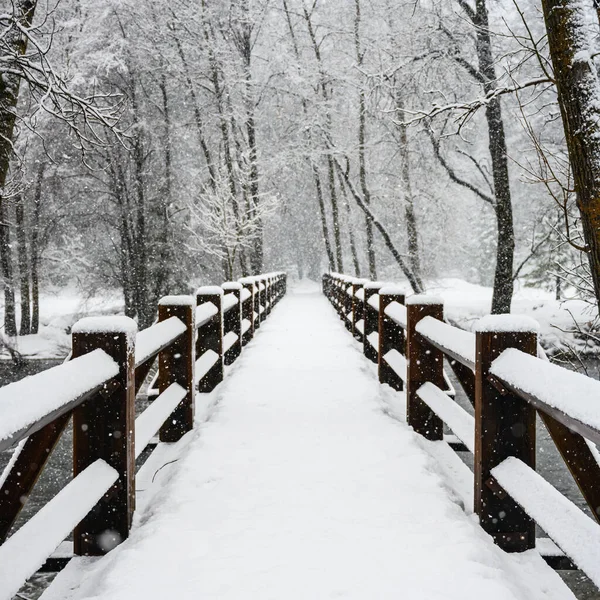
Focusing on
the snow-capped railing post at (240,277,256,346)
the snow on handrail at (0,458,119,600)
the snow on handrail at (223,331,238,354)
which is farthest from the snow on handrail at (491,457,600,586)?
the snow-capped railing post at (240,277,256,346)

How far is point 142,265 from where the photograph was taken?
76.3ft

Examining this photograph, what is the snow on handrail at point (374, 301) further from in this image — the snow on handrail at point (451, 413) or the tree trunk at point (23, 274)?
the tree trunk at point (23, 274)

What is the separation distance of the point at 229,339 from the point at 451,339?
4539 millimetres

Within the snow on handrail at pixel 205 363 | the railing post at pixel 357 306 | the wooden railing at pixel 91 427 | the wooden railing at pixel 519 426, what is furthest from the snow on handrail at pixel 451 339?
the railing post at pixel 357 306

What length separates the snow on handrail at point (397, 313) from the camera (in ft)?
16.5

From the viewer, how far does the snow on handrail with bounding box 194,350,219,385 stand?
5.33 meters

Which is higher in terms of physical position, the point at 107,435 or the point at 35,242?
the point at 35,242

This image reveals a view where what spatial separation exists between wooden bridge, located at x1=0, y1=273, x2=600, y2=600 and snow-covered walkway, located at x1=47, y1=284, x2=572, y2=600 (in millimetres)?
11

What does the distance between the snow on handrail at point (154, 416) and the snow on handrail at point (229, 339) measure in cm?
273

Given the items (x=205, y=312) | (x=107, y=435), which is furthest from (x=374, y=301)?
(x=107, y=435)

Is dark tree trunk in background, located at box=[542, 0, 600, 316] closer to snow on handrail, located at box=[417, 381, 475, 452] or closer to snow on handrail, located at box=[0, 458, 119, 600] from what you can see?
snow on handrail, located at box=[417, 381, 475, 452]

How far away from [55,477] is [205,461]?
→ 6590 mm

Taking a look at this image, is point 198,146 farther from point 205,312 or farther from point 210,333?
point 205,312

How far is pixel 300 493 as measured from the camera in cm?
343
